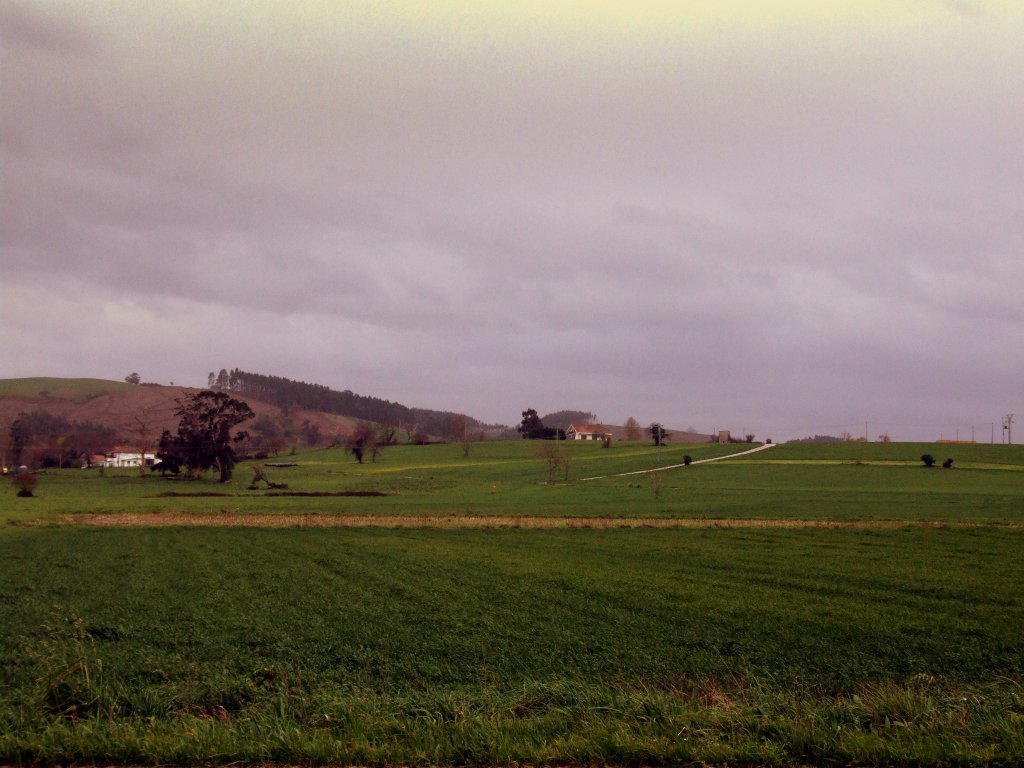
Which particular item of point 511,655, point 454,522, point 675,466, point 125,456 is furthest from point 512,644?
point 125,456

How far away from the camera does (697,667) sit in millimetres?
12164

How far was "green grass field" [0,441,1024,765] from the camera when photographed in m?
7.63

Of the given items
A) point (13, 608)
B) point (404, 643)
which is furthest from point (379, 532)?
point (404, 643)

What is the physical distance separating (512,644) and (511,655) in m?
0.79

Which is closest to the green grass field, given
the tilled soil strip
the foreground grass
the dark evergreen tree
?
the foreground grass

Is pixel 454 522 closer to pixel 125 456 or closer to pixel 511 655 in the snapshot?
pixel 511 655

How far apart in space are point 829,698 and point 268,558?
1948 centimetres

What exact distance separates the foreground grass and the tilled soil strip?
418 inches

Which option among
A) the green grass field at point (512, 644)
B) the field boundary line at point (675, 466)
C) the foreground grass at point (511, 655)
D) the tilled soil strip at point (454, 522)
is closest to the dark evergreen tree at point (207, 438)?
the field boundary line at point (675, 466)

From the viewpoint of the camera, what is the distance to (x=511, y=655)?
1280cm

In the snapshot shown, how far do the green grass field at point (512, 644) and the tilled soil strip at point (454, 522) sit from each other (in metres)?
1.22

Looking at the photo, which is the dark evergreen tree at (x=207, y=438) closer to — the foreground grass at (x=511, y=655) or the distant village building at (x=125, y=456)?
the foreground grass at (x=511, y=655)

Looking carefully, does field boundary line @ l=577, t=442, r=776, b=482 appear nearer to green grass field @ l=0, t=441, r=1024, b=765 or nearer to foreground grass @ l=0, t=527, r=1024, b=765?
green grass field @ l=0, t=441, r=1024, b=765

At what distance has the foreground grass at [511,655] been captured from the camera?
7590 mm
